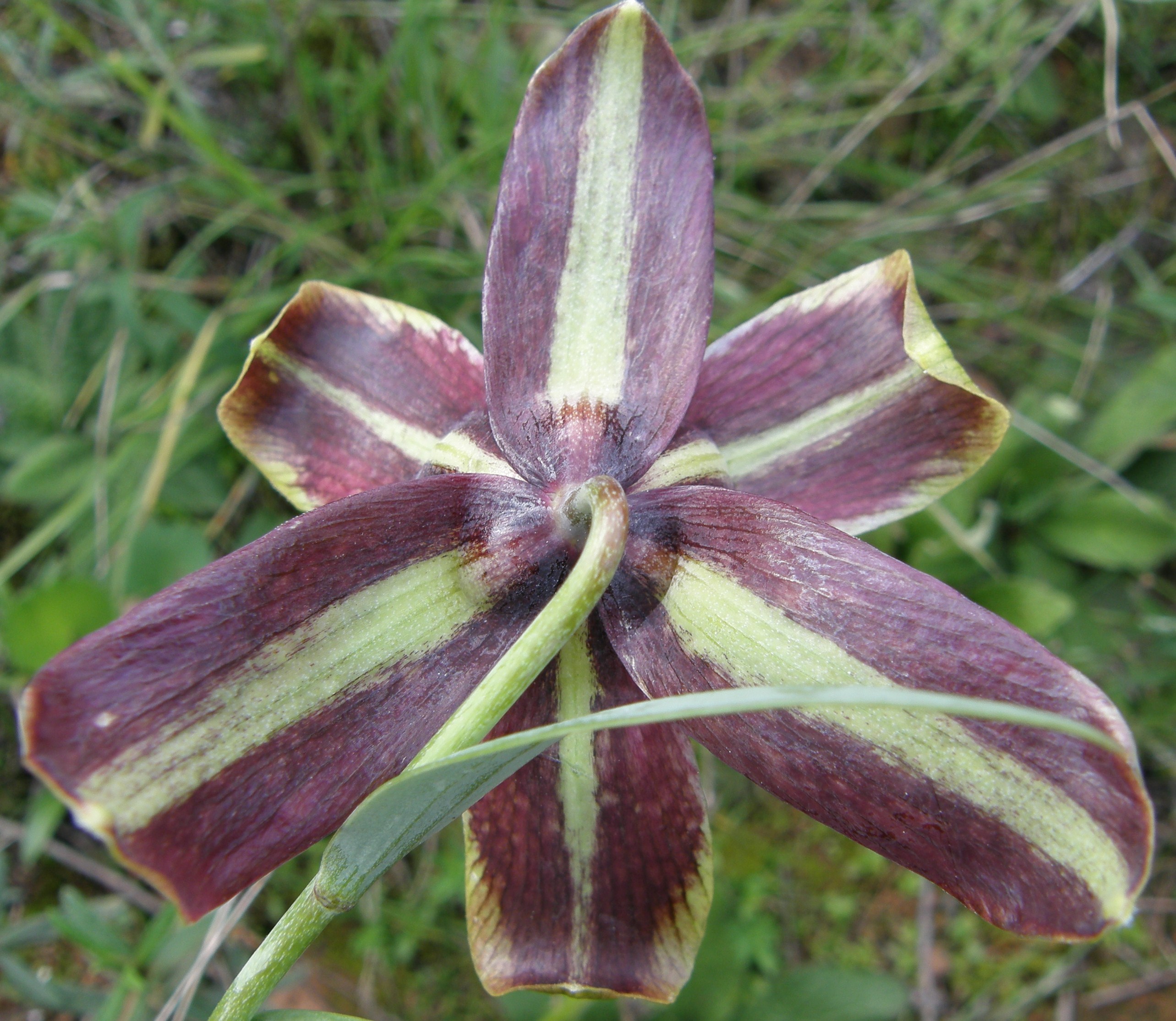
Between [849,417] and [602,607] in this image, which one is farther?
[849,417]

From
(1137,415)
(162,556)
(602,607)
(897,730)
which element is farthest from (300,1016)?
(1137,415)

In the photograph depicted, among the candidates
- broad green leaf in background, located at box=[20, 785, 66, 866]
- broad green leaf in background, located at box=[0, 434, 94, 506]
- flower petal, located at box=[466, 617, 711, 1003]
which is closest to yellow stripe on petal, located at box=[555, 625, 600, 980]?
flower petal, located at box=[466, 617, 711, 1003]

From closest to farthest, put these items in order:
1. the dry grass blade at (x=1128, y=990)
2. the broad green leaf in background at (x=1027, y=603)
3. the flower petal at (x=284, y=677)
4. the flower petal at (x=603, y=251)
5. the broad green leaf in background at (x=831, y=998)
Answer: the flower petal at (x=284, y=677), the flower petal at (x=603, y=251), the broad green leaf in background at (x=1027, y=603), the broad green leaf in background at (x=831, y=998), the dry grass blade at (x=1128, y=990)

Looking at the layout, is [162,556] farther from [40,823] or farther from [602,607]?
[602,607]

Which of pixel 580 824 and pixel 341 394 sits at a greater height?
pixel 341 394

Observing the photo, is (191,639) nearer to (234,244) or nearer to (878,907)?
(234,244)

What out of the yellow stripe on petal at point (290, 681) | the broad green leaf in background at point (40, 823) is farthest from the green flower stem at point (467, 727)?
the broad green leaf in background at point (40, 823)

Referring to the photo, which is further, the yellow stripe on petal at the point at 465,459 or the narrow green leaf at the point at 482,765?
the yellow stripe on petal at the point at 465,459

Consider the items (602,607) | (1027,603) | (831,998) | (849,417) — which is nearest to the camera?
(602,607)

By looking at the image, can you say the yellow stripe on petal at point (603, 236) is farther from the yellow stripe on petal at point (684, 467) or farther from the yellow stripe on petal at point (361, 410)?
the yellow stripe on petal at point (361, 410)
